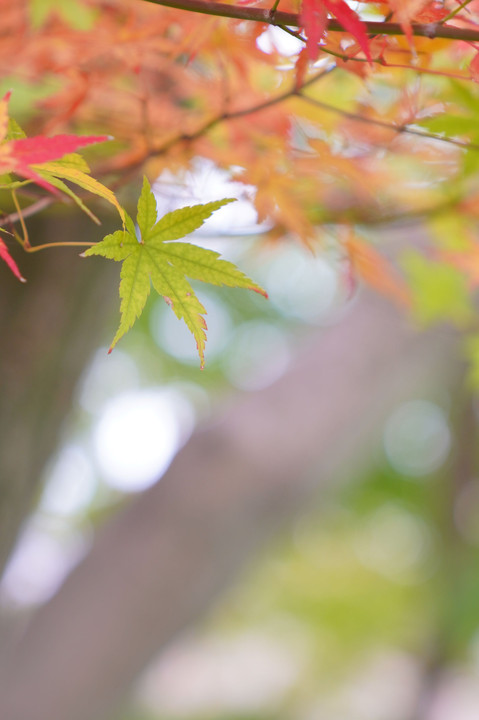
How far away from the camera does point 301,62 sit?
377 millimetres

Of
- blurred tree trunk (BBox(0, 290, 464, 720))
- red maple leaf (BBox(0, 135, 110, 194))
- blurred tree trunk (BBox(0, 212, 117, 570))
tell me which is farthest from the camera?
blurred tree trunk (BBox(0, 290, 464, 720))

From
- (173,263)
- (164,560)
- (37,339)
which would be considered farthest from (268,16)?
(164,560)

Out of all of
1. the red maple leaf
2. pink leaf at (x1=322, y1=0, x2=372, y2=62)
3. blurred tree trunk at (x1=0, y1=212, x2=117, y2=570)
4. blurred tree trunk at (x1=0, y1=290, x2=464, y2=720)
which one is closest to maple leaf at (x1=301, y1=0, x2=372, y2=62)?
pink leaf at (x1=322, y1=0, x2=372, y2=62)

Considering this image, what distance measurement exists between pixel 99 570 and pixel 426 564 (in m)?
3.35

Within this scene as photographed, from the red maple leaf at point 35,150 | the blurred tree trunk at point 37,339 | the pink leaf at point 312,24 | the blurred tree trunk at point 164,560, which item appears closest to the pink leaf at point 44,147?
the red maple leaf at point 35,150

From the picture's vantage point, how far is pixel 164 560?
1124 mm

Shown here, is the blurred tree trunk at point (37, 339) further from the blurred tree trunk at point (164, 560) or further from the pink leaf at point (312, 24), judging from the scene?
the pink leaf at point (312, 24)

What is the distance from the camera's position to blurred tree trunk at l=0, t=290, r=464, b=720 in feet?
3.65

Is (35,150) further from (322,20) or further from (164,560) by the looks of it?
(164,560)

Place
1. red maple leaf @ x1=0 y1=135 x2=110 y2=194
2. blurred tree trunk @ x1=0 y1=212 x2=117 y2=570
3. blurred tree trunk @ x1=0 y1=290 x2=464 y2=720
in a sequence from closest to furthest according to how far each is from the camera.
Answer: red maple leaf @ x1=0 y1=135 x2=110 y2=194
blurred tree trunk @ x1=0 y1=212 x2=117 y2=570
blurred tree trunk @ x1=0 y1=290 x2=464 y2=720

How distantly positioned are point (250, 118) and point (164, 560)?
830mm

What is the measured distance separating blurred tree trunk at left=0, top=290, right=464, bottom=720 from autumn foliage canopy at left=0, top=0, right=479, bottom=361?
58cm

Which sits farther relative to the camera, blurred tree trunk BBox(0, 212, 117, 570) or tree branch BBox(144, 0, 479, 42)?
blurred tree trunk BBox(0, 212, 117, 570)

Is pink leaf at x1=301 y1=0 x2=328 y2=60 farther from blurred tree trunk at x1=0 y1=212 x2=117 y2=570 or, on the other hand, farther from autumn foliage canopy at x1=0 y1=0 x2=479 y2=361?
blurred tree trunk at x1=0 y1=212 x2=117 y2=570
